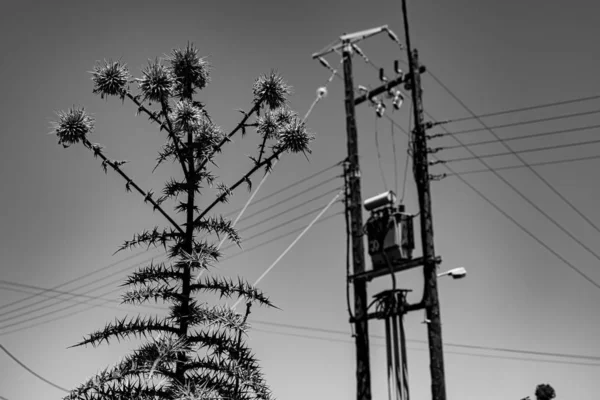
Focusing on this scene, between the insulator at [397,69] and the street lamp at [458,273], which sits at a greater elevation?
the insulator at [397,69]

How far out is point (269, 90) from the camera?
1681cm

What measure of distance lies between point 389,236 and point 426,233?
85 centimetres

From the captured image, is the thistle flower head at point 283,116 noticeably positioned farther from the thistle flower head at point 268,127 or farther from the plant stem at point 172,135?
the plant stem at point 172,135

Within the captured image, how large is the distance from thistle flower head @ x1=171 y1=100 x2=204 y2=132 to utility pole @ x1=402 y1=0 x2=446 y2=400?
503 cm

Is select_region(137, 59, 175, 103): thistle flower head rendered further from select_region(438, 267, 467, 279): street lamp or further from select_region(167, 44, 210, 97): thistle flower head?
select_region(438, 267, 467, 279): street lamp

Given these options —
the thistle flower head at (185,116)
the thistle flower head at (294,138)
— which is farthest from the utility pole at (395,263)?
the thistle flower head at (185,116)

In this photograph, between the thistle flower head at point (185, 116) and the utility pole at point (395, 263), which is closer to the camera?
the utility pole at point (395, 263)

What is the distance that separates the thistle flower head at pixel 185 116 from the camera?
15812mm

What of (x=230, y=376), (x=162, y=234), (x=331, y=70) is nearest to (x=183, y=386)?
(x=230, y=376)

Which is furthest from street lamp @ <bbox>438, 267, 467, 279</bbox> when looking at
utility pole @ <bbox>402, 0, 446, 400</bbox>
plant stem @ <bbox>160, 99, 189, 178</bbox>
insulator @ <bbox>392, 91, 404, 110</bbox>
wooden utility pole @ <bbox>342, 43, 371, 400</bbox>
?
plant stem @ <bbox>160, 99, 189, 178</bbox>

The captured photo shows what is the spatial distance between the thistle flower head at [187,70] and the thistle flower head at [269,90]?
4.40ft

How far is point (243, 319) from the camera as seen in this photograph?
47.4 feet

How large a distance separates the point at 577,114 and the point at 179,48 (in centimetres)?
937

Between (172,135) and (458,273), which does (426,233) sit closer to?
(458,273)
